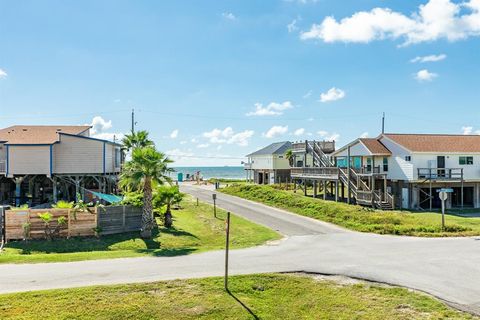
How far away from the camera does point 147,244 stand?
22.8 metres

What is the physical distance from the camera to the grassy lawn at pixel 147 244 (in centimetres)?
1869

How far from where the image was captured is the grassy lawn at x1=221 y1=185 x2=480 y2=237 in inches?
1005

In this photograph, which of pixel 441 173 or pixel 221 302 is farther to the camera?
Result: pixel 441 173

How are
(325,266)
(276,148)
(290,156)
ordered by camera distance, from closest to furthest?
1. (325,266)
2. (290,156)
3. (276,148)

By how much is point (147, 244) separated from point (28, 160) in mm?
16498

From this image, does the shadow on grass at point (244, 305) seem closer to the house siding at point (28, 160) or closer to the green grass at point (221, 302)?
the green grass at point (221, 302)

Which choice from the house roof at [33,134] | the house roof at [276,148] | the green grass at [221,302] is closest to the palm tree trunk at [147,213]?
the green grass at [221,302]

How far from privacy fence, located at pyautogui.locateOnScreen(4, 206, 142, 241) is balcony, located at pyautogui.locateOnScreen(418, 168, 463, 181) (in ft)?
84.7

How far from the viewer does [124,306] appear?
41.7ft

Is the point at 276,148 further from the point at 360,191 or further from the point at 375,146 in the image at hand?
the point at 360,191

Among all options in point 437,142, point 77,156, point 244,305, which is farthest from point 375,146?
point 244,305

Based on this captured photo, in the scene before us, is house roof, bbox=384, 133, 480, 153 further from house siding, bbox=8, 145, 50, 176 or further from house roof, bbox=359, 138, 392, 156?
house siding, bbox=8, 145, 50, 176

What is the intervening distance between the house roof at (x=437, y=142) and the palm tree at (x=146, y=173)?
2436 cm

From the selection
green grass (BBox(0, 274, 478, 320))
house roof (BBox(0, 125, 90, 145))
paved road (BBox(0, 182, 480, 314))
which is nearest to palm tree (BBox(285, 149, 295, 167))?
house roof (BBox(0, 125, 90, 145))
